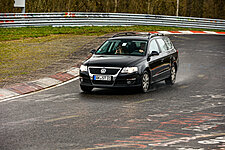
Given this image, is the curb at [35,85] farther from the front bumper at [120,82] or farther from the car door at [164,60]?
the car door at [164,60]

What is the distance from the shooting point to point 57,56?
19.8 metres

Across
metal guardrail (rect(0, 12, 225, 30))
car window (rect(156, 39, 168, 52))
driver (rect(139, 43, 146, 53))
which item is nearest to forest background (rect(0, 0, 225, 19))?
metal guardrail (rect(0, 12, 225, 30))

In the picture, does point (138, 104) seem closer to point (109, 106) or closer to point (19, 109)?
point (109, 106)

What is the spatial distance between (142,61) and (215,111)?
3.11 metres

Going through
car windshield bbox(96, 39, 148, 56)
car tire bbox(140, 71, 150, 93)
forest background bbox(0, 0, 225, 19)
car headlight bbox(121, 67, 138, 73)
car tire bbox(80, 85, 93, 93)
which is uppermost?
forest background bbox(0, 0, 225, 19)

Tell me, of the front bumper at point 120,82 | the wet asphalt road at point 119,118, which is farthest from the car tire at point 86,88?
the front bumper at point 120,82

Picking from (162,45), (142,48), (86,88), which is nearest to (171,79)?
(162,45)

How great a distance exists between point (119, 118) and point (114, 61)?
3397mm

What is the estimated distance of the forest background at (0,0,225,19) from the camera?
130 ft

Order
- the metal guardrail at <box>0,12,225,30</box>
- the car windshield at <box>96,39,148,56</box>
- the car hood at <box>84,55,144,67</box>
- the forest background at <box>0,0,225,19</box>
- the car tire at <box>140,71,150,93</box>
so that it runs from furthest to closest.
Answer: the forest background at <box>0,0,225,19</box> → the metal guardrail at <box>0,12,225,30</box> → the car windshield at <box>96,39,148,56</box> → the car tire at <box>140,71,150,93</box> → the car hood at <box>84,55,144,67</box>

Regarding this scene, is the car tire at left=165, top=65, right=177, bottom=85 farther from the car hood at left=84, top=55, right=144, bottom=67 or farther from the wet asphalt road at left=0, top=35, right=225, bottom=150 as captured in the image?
the car hood at left=84, top=55, right=144, bottom=67

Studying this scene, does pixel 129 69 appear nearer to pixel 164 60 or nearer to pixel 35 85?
pixel 164 60

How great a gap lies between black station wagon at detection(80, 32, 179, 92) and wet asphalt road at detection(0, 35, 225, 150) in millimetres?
347

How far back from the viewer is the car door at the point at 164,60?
14180 millimetres
